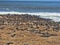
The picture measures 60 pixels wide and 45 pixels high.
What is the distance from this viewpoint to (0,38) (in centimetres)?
1373

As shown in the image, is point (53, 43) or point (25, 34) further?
point (25, 34)

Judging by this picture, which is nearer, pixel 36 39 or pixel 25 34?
pixel 36 39

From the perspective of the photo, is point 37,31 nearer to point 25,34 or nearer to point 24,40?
point 25,34

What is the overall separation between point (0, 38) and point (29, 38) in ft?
4.10

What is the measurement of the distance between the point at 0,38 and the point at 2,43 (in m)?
1.18

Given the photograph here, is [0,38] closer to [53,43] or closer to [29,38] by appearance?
[29,38]

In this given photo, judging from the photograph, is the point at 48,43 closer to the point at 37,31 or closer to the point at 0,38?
the point at 0,38

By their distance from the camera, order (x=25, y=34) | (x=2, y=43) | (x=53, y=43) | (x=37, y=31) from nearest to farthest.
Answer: (x=2, y=43) < (x=53, y=43) < (x=25, y=34) < (x=37, y=31)

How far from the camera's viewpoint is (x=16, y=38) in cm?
1389

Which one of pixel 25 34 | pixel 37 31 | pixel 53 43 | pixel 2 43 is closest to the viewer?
pixel 2 43

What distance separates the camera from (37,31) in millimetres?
16625

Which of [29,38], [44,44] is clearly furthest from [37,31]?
[44,44]

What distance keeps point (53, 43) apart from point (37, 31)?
130 inches

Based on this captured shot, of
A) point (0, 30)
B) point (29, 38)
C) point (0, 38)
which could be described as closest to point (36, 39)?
point (29, 38)
